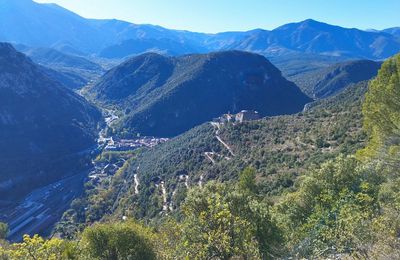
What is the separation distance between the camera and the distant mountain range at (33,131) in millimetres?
135000

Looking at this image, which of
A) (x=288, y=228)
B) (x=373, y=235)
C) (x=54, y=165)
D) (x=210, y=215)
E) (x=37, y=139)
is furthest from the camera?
(x=37, y=139)

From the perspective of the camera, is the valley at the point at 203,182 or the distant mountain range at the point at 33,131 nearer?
the valley at the point at 203,182

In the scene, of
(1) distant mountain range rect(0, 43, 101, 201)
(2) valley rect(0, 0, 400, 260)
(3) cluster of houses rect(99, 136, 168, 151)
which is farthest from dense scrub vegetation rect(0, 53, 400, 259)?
(3) cluster of houses rect(99, 136, 168, 151)

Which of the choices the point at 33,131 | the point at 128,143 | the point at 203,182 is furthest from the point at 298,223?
the point at 128,143

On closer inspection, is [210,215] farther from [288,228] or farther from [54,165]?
[54,165]

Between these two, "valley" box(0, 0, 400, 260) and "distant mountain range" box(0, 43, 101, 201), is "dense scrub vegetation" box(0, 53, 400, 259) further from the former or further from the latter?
"distant mountain range" box(0, 43, 101, 201)

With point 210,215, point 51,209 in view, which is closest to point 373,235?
point 210,215

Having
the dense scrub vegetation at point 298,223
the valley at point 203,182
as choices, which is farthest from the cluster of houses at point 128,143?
the dense scrub vegetation at point 298,223

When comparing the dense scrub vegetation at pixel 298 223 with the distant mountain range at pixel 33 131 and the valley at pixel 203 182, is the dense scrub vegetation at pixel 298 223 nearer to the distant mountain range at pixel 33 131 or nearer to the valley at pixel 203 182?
the valley at pixel 203 182

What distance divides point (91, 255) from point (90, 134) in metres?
164

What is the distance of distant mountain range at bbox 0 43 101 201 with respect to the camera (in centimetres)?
13500

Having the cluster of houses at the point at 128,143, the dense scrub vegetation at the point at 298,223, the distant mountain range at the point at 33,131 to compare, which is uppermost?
the dense scrub vegetation at the point at 298,223

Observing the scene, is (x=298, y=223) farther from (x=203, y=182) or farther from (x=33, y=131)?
(x=33, y=131)

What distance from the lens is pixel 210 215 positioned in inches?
714
